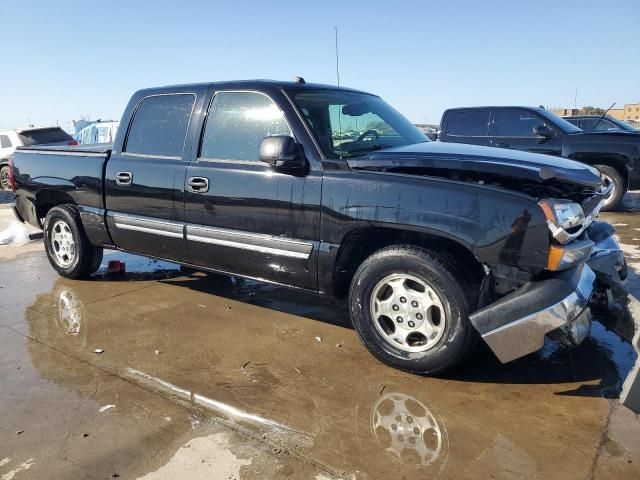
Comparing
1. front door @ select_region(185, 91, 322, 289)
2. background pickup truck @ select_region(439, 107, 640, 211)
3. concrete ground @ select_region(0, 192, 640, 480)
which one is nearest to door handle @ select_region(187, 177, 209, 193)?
front door @ select_region(185, 91, 322, 289)

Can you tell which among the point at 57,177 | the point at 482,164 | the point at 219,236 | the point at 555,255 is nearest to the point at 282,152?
the point at 219,236

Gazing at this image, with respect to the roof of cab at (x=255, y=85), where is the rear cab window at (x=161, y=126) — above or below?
below

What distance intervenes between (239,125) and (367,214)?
138 cm

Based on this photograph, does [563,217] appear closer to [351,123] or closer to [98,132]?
[351,123]

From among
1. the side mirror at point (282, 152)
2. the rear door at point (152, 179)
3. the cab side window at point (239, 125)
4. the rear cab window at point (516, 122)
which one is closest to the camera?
the side mirror at point (282, 152)

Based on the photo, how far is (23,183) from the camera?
18.4ft

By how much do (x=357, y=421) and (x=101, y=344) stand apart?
2.10 metres

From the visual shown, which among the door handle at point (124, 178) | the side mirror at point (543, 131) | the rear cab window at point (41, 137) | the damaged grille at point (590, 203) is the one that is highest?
the side mirror at point (543, 131)

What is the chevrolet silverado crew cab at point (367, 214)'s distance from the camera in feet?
9.39

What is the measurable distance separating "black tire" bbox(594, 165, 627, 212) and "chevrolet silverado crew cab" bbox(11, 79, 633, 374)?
20.1 ft

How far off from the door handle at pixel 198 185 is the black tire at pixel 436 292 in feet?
4.66

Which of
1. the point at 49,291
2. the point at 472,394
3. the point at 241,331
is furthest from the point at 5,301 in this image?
the point at 472,394

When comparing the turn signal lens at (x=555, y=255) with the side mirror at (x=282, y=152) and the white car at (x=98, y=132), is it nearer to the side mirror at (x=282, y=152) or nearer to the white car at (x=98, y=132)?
the side mirror at (x=282, y=152)

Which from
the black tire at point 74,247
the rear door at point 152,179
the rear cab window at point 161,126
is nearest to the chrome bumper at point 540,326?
the rear door at point 152,179
